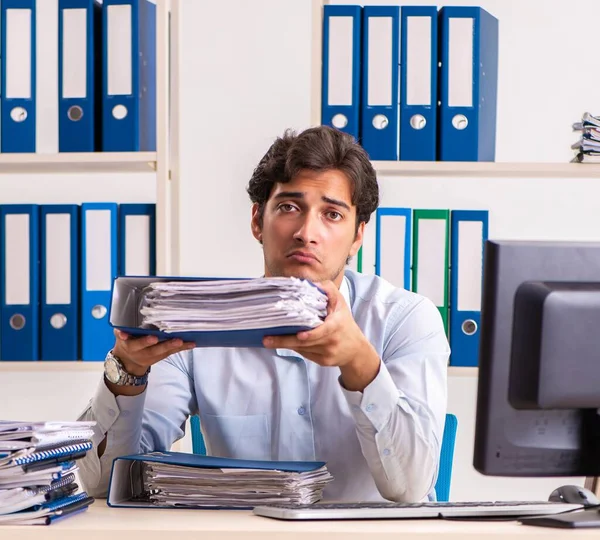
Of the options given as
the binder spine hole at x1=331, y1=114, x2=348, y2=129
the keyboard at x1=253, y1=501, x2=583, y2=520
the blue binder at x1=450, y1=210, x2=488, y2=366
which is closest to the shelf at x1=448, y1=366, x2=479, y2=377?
the blue binder at x1=450, y1=210, x2=488, y2=366

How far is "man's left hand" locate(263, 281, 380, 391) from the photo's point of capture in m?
1.06

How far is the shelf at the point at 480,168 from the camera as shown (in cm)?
209

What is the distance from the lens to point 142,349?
1.18 meters

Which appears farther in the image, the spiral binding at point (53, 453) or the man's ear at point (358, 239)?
the man's ear at point (358, 239)

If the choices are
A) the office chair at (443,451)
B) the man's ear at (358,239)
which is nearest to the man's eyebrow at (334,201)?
the man's ear at (358,239)

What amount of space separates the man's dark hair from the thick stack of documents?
731mm

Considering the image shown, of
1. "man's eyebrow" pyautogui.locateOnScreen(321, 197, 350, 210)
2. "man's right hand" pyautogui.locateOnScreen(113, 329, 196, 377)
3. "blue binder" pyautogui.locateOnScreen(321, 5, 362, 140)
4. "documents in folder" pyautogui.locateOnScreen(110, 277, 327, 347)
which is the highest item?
"blue binder" pyautogui.locateOnScreen(321, 5, 362, 140)

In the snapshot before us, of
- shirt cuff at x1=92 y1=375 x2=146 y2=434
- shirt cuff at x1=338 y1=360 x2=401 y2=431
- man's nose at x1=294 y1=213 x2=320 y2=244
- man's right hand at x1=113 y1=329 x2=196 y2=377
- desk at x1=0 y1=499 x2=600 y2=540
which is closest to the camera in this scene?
desk at x1=0 y1=499 x2=600 y2=540

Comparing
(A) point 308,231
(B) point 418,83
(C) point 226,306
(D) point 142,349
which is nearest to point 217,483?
(D) point 142,349

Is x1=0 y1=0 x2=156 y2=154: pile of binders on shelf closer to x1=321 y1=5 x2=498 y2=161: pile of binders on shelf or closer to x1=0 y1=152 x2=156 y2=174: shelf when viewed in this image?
x1=0 y1=152 x2=156 y2=174: shelf

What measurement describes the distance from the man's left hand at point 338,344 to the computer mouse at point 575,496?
30cm

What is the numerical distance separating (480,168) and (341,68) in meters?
0.43

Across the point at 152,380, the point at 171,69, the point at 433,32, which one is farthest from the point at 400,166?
the point at 152,380

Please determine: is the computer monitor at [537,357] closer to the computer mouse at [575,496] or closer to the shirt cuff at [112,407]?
the computer mouse at [575,496]
